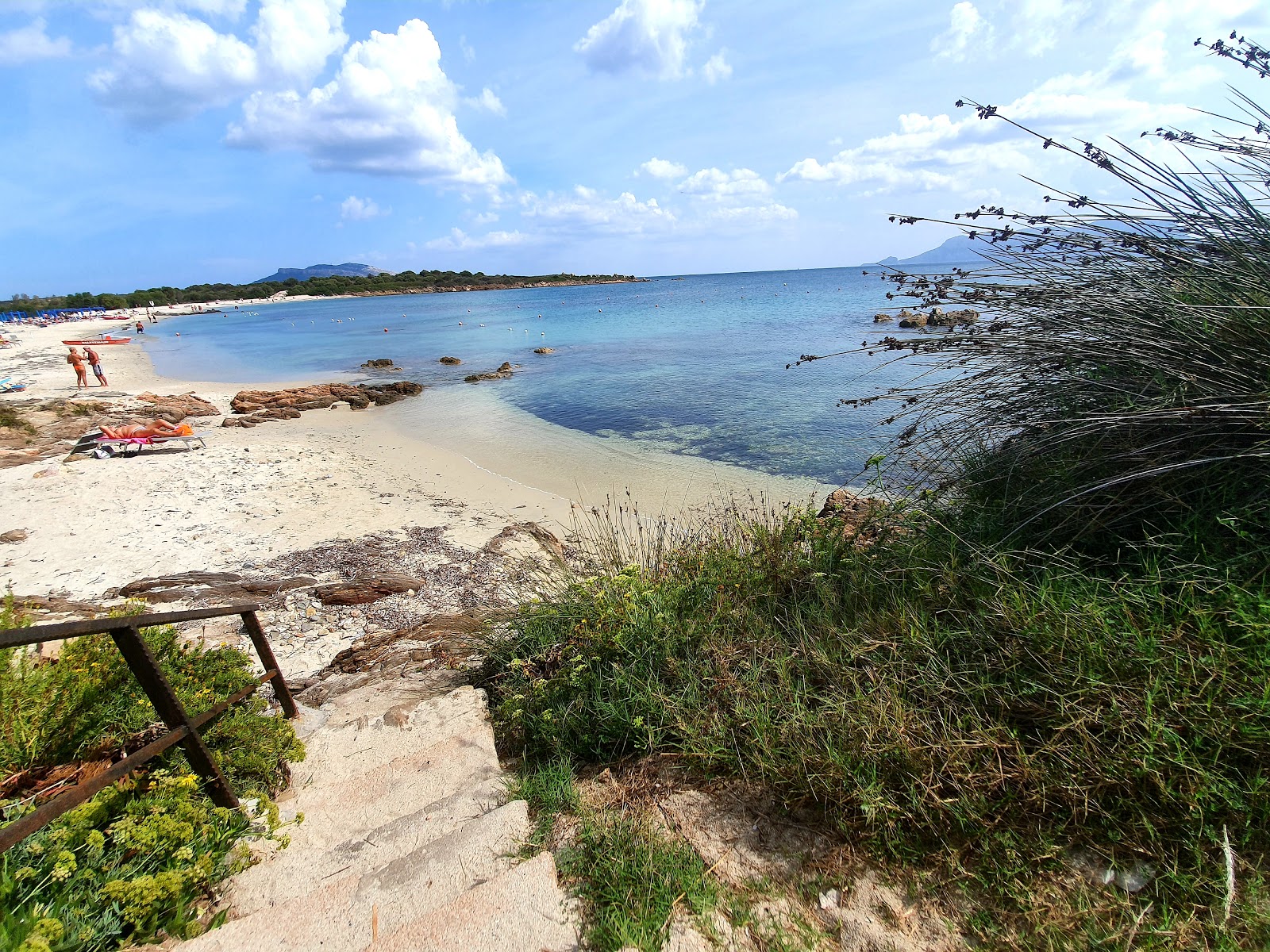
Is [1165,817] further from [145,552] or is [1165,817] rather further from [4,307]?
[4,307]

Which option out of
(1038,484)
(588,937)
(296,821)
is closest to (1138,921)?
(588,937)

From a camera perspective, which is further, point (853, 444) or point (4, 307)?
point (4, 307)

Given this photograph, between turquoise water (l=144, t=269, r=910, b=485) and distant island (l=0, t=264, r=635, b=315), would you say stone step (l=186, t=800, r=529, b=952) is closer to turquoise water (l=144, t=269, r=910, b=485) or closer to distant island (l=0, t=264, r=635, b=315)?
turquoise water (l=144, t=269, r=910, b=485)

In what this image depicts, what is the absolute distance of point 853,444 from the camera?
13219mm

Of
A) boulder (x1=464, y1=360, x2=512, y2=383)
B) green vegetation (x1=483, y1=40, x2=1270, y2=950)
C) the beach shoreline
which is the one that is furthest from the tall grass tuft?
boulder (x1=464, y1=360, x2=512, y2=383)

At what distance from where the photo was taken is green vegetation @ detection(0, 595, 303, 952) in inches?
72.6

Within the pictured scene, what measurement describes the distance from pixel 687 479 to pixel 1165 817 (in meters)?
10.00

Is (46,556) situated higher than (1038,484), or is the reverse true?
(1038,484)

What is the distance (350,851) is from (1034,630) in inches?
128

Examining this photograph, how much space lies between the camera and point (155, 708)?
2.43 meters

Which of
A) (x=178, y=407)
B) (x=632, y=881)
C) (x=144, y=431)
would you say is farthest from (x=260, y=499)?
(x=178, y=407)

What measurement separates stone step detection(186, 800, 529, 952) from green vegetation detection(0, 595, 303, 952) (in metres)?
0.25

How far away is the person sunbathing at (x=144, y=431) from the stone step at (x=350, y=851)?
14505 mm

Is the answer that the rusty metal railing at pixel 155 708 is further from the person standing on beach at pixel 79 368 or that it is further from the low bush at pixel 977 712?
the person standing on beach at pixel 79 368
